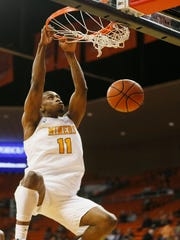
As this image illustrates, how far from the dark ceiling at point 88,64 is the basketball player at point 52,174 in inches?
291

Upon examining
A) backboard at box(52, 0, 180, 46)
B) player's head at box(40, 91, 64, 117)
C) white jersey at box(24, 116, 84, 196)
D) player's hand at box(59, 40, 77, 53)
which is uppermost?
backboard at box(52, 0, 180, 46)

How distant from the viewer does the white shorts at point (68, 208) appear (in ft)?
14.4

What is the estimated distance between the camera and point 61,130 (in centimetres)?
463

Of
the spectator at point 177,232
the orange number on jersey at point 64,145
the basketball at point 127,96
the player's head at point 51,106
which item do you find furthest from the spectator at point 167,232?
the orange number on jersey at point 64,145

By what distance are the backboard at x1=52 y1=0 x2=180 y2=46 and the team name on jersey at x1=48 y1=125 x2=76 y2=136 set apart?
3.45ft

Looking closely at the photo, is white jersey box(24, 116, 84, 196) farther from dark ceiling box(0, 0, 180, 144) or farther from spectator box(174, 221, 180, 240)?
spectator box(174, 221, 180, 240)

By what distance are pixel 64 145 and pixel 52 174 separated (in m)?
0.28

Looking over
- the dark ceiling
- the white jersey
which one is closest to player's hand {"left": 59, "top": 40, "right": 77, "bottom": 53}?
the white jersey

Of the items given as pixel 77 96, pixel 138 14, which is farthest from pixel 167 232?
pixel 138 14

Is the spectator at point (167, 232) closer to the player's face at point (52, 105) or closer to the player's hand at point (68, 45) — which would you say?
the player's hand at point (68, 45)

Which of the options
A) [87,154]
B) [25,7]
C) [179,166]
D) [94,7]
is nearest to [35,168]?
[94,7]

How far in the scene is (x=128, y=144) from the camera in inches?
862

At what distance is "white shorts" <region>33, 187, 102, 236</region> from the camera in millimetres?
4391

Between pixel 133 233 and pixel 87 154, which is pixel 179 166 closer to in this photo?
pixel 87 154
